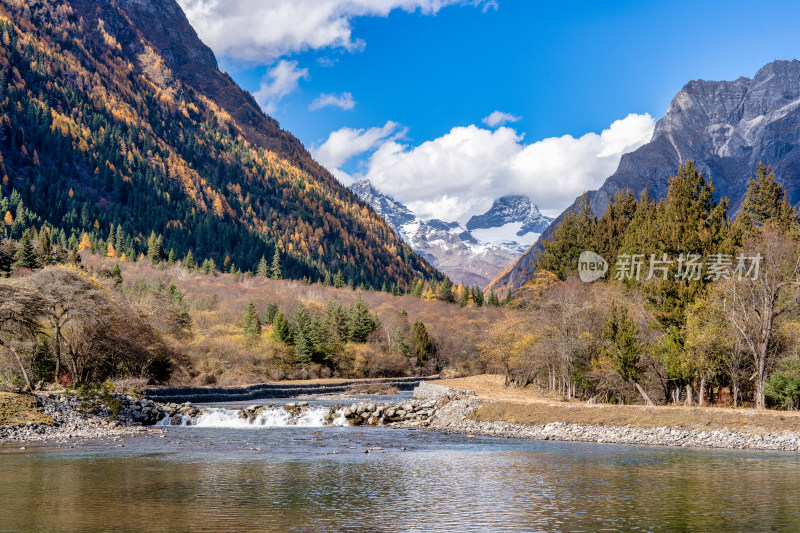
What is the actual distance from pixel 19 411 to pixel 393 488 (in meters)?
30.4

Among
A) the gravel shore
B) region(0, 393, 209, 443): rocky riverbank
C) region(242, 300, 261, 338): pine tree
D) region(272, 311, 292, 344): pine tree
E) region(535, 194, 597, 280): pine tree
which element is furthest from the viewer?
region(272, 311, 292, 344): pine tree

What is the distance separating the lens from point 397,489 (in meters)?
25.0

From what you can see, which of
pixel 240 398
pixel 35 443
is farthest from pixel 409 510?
pixel 240 398

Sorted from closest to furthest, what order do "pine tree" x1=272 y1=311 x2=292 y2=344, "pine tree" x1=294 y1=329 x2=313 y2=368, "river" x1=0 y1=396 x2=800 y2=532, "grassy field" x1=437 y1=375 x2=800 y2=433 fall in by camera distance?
"river" x1=0 y1=396 x2=800 y2=532 → "grassy field" x1=437 y1=375 x2=800 y2=433 → "pine tree" x1=272 y1=311 x2=292 y2=344 → "pine tree" x1=294 y1=329 x2=313 y2=368

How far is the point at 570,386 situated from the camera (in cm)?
5919

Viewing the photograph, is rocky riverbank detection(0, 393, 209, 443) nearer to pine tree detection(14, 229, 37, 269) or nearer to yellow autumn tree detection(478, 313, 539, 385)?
yellow autumn tree detection(478, 313, 539, 385)

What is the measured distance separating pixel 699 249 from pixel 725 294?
528cm

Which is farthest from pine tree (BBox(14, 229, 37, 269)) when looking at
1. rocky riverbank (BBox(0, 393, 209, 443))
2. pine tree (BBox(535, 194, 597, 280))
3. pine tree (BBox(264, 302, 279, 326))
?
pine tree (BBox(535, 194, 597, 280))

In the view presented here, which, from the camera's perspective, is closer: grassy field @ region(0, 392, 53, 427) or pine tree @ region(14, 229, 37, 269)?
grassy field @ region(0, 392, 53, 427)

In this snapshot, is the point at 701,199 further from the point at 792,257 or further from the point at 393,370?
the point at 393,370

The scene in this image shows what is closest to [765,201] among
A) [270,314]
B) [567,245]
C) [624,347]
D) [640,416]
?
[567,245]

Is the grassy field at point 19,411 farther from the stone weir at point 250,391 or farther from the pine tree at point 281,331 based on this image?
the pine tree at point 281,331

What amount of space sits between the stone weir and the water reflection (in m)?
32.6

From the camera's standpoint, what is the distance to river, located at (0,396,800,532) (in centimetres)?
1927
